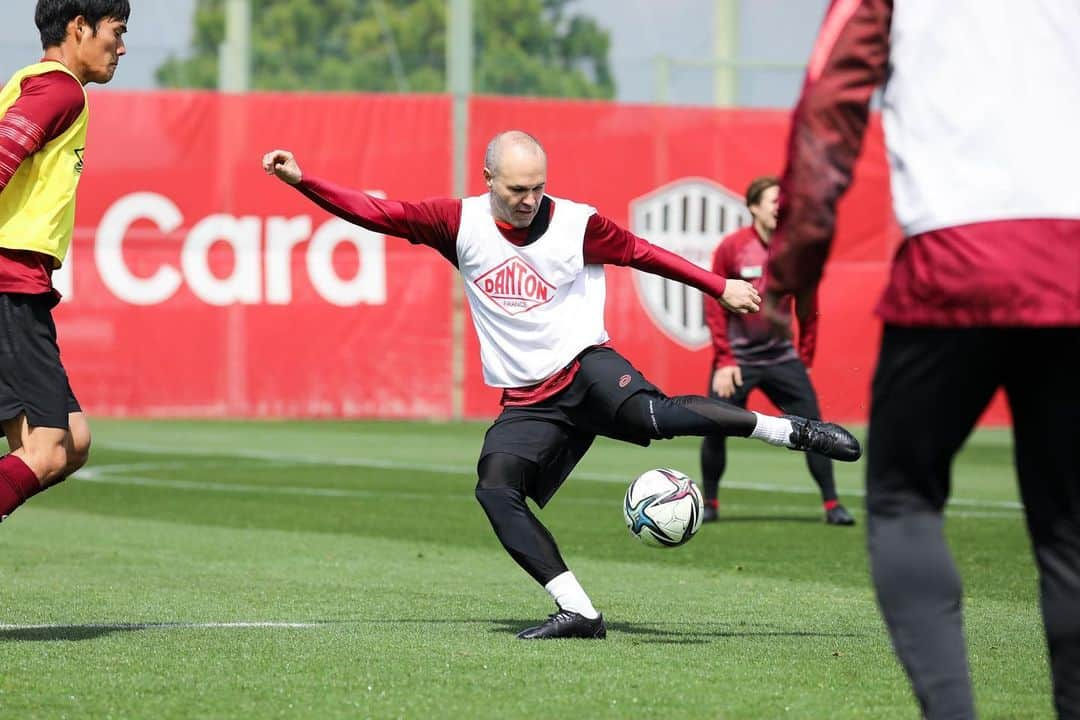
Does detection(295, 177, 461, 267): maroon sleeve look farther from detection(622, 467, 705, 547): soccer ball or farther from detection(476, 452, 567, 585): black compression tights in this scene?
detection(622, 467, 705, 547): soccer ball

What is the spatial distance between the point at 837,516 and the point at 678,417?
5.19 meters

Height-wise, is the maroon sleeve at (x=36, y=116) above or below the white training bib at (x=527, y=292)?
above

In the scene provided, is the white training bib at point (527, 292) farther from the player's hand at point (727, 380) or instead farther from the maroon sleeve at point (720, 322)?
the maroon sleeve at point (720, 322)

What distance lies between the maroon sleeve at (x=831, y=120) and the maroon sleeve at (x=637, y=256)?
9.67ft

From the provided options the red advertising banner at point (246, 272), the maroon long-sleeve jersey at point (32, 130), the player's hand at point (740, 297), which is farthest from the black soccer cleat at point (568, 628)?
the red advertising banner at point (246, 272)

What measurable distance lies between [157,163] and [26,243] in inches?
650

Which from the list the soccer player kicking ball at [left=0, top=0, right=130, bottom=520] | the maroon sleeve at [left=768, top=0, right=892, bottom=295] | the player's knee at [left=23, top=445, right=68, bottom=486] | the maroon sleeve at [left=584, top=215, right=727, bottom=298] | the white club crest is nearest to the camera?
the maroon sleeve at [left=768, top=0, right=892, bottom=295]

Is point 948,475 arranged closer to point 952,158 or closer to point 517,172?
point 952,158

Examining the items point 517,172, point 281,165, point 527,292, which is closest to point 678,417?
point 527,292

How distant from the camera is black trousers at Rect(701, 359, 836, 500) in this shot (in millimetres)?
11852

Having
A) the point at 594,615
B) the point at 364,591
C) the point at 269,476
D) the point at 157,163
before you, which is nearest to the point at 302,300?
the point at 157,163

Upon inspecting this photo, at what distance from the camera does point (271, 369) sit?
22172 millimetres

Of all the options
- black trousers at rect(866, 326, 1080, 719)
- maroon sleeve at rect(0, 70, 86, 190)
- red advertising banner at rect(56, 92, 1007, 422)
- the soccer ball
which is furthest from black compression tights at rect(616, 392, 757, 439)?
red advertising banner at rect(56, 92, 1007, 422)

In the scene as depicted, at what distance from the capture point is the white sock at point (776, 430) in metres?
6.81
